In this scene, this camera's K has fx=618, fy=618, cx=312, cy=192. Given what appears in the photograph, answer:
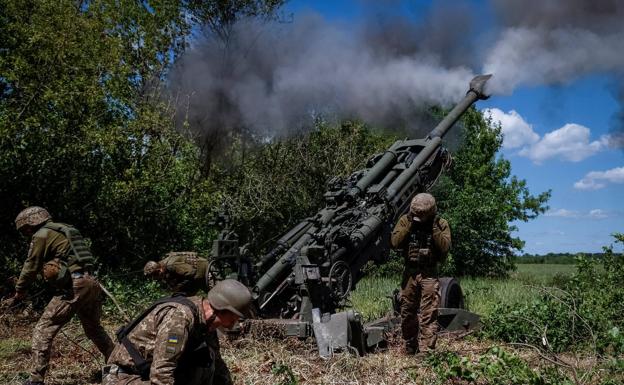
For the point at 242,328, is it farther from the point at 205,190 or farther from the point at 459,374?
the point at 205,190

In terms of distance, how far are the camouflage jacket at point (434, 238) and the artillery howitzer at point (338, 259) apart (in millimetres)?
653

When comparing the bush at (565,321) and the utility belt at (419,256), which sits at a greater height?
the utility belt at (419,256)

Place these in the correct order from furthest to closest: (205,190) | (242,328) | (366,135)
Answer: (366,135)
(205,190)
(242,328)

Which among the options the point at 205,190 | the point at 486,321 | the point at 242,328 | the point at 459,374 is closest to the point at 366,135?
the point at 205,190

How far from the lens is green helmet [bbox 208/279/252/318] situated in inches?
138

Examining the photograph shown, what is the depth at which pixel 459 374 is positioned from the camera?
16.8 ft

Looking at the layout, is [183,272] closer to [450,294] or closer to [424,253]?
[424,253]

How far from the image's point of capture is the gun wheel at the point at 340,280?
721 centimetres

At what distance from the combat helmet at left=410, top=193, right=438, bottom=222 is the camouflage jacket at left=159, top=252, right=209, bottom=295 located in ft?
8.02

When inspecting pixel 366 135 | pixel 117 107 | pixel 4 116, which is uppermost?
pixel 366 135

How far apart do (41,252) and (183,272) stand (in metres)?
1.60

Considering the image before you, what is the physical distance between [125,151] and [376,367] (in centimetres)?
834

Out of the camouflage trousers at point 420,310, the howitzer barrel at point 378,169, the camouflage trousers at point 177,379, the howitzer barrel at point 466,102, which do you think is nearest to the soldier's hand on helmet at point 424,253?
the camouflage trousers at point 420,310

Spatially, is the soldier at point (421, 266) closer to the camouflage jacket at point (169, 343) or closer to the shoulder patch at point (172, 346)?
the camouflage jacket at point (169, 343)
